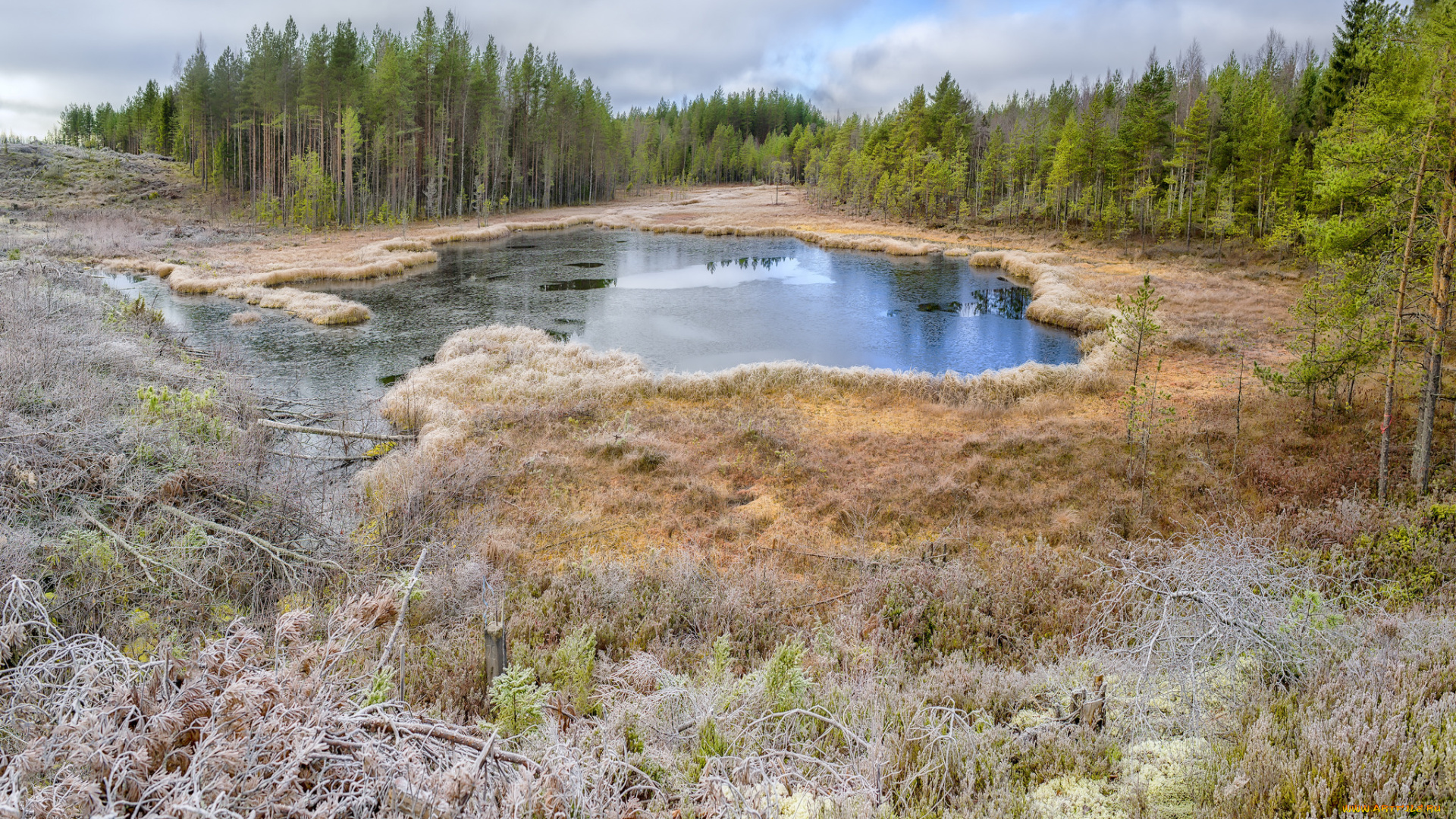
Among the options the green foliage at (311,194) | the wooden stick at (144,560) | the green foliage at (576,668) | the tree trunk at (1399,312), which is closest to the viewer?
the green foliage at (576,668)

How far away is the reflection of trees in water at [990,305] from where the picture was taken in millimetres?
32438

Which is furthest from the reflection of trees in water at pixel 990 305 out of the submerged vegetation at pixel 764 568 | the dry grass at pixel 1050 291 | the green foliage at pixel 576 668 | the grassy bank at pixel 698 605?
the green foliage at pixel 576 668

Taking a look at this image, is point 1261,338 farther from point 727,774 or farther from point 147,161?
point 147,161

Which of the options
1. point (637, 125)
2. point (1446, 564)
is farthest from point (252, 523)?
point (637, 125)

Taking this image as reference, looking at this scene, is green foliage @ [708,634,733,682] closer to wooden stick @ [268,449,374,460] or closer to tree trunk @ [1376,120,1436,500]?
wooden stick @ [268,449,374,460]

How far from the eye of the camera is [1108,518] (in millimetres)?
11617

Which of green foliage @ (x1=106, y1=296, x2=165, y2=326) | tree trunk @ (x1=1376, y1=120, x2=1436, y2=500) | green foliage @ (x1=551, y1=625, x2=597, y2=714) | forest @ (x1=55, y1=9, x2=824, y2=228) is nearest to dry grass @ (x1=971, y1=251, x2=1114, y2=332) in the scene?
tree trunk @ (x1=1376, y1=120, x2=1436, y2=500)

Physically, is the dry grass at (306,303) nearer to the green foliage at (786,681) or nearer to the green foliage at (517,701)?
the green foliage at (517,701)

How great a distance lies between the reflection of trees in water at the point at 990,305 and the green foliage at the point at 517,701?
3013 centimetres

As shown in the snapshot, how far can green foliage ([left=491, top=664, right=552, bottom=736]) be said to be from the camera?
4.37m

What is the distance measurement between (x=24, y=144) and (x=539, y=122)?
5284 cm

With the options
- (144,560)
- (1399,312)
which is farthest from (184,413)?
(1399,312)

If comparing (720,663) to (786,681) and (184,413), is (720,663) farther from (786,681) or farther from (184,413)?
(184,413)

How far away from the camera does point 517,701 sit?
4.51 m
